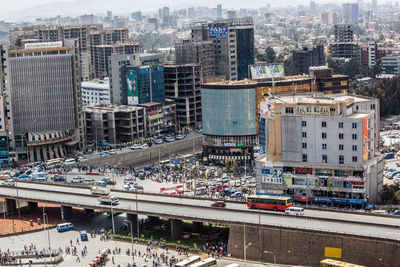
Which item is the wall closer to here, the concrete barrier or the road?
the road

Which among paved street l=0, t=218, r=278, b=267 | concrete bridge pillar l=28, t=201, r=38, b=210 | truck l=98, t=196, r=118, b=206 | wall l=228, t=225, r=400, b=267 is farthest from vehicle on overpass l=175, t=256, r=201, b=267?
concrete bridge pillar l=28, t=201, r=38, b=210

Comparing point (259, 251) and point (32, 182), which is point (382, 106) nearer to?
point (32, 182)

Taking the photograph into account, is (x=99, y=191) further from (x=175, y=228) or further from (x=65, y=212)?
(x=175, y=228)

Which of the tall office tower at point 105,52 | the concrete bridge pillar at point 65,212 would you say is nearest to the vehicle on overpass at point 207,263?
the concrete bridge pillar at point 65,212

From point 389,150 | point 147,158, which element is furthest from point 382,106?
point 147,158

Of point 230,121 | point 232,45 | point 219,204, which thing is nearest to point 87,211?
point 219,204
